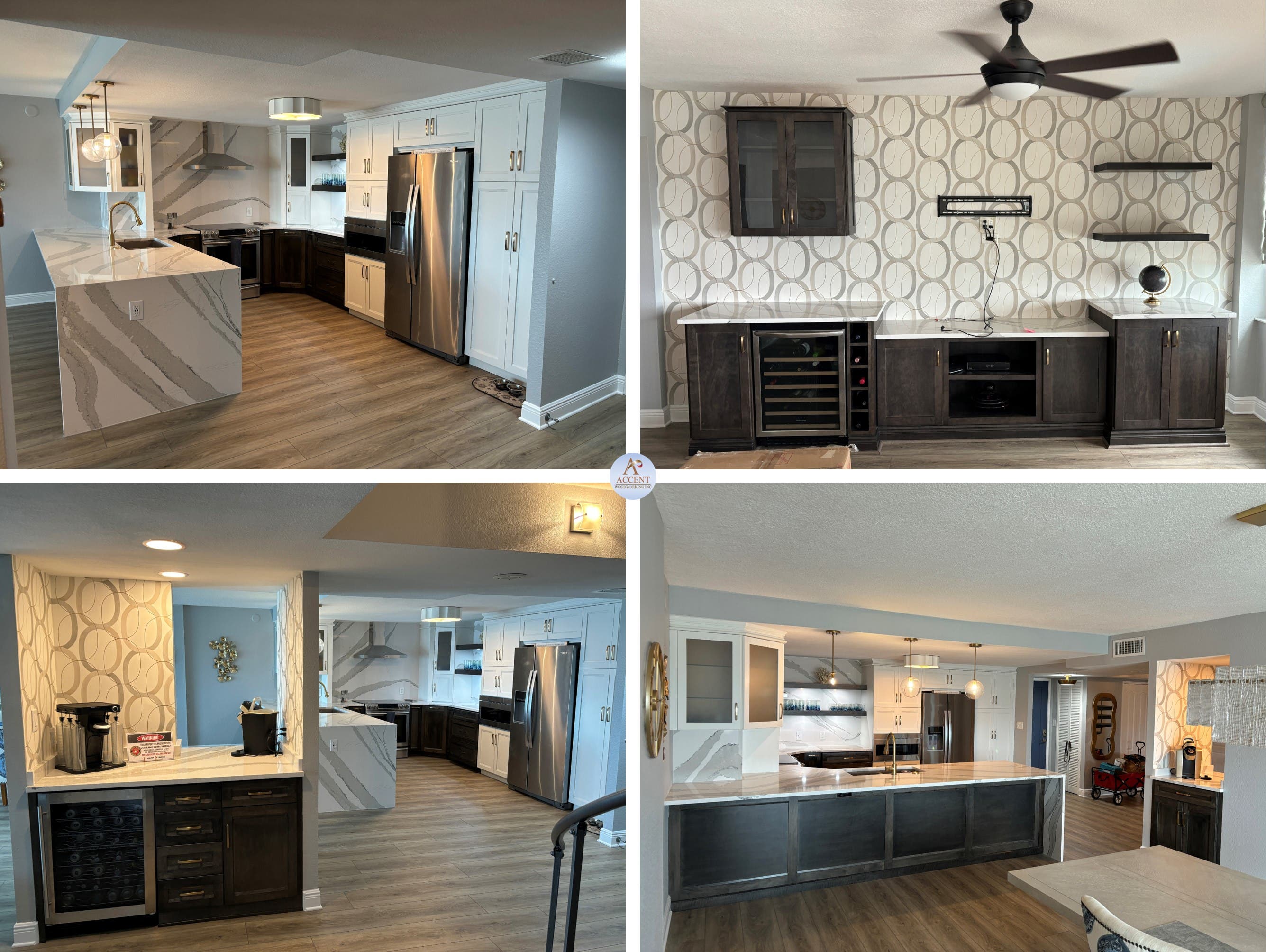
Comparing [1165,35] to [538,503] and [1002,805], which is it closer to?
[538,503]

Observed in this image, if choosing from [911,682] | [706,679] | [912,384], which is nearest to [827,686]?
[911,682]

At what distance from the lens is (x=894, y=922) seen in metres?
5.68

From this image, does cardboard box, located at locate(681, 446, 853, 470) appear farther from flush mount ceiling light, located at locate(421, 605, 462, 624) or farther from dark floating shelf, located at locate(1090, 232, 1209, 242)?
flush mount ceiling light, located at locate(421, 605, 462, 624)

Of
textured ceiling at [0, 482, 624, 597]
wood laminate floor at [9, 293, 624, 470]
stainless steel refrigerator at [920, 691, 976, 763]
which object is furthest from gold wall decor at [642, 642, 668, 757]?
stainless steel refrigerator at [920, 691, 976, 763]

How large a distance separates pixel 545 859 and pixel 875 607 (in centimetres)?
299

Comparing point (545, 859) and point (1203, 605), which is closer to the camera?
point (1203, 605)

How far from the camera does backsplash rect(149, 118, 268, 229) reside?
33.9ft

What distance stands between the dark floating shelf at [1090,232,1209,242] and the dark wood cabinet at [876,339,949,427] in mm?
1483

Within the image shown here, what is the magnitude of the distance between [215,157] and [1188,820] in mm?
11211

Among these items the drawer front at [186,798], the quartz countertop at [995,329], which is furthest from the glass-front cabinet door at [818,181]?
the drawer front at [186,798]

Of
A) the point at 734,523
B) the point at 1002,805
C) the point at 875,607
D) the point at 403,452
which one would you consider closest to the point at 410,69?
the point at 403,452

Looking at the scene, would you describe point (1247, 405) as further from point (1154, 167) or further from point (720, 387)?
point (720, 387)

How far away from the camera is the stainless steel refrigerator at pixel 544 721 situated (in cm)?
836

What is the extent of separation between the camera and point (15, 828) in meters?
4.83
